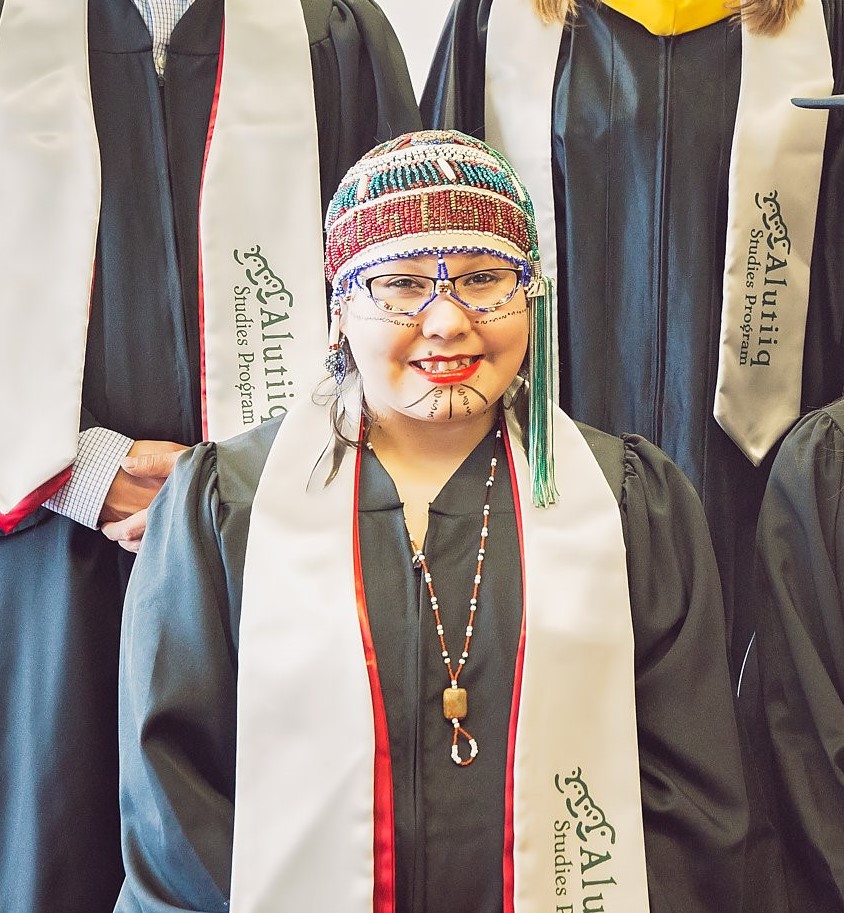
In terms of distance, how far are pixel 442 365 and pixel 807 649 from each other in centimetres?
62

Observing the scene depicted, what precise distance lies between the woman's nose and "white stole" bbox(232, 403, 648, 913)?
0.26 meters

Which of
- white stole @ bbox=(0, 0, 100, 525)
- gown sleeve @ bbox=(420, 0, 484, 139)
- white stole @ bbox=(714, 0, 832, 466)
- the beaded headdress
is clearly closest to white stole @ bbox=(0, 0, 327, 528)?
Answer: white stole @ bbox=(0, 0, 100, 525)

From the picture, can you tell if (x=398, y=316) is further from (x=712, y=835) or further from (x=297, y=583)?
(x=712, y=835)

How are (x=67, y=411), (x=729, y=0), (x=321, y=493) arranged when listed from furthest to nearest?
(x=729, y=0) < (x=67, y=411) < (x=321, y=493)

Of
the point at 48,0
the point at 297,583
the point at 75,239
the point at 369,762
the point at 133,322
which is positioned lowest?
the point at 369,762

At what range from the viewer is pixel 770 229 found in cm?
230

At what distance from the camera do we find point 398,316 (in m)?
1.61

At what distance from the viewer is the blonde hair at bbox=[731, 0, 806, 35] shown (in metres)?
2.29

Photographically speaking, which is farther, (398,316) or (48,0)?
(48,0)

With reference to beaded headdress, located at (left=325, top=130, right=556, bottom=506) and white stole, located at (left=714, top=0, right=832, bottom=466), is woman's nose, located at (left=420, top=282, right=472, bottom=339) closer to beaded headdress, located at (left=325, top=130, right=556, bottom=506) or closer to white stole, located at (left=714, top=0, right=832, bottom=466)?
beaded headdress, located at (left=325, top=130, right=556, bottom=506)

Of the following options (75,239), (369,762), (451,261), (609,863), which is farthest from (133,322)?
(609,863)

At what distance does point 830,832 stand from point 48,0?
1.66 m

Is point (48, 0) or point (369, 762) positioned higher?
point (48, 0)

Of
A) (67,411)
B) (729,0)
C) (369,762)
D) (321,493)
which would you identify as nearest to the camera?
(369,762)
